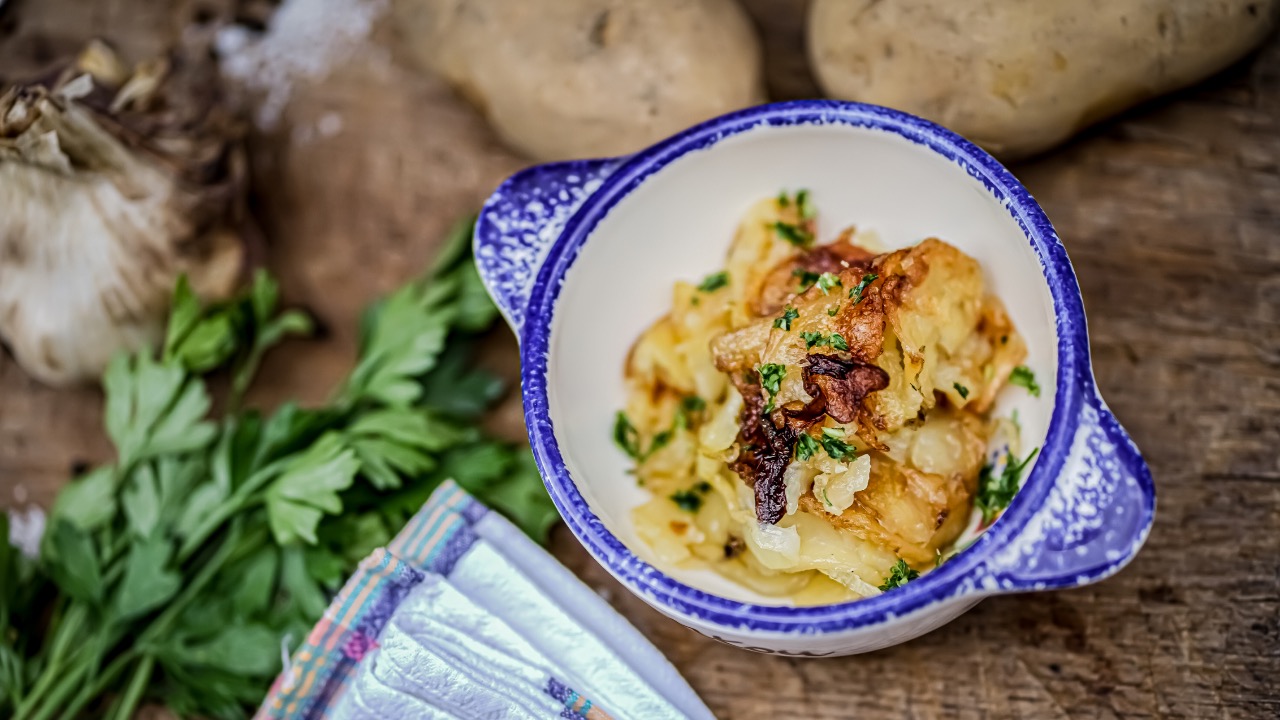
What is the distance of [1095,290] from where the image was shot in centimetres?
180

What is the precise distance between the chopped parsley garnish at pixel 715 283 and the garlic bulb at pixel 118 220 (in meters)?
0.96

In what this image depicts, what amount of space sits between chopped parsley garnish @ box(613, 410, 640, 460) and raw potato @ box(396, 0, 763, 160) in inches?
21.7

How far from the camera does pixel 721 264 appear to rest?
1790 mm

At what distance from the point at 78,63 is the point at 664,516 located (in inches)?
56.2

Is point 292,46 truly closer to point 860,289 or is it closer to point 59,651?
point 59,651

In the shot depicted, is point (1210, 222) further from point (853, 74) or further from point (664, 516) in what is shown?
point (664, 516)

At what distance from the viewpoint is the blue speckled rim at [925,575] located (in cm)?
126

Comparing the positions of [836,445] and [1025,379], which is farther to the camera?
[1025,379]

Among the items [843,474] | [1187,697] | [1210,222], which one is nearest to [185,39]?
[843,474]

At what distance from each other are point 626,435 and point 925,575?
0.57m

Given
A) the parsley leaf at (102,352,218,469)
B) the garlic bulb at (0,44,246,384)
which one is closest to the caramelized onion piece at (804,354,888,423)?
the parsley leaf at (102,352,218,469)

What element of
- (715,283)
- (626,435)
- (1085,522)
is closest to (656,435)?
(626,435)

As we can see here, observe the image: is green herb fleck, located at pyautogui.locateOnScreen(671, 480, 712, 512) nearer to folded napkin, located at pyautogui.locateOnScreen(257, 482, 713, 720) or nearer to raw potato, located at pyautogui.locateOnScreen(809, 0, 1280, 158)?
folded napkin, located at pyautogui.locateOnScreen(257, 482, 713, 720)

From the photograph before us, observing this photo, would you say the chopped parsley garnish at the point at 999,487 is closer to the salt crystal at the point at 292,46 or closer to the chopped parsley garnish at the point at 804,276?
the chopped parsley garnish at the point at 804,276
